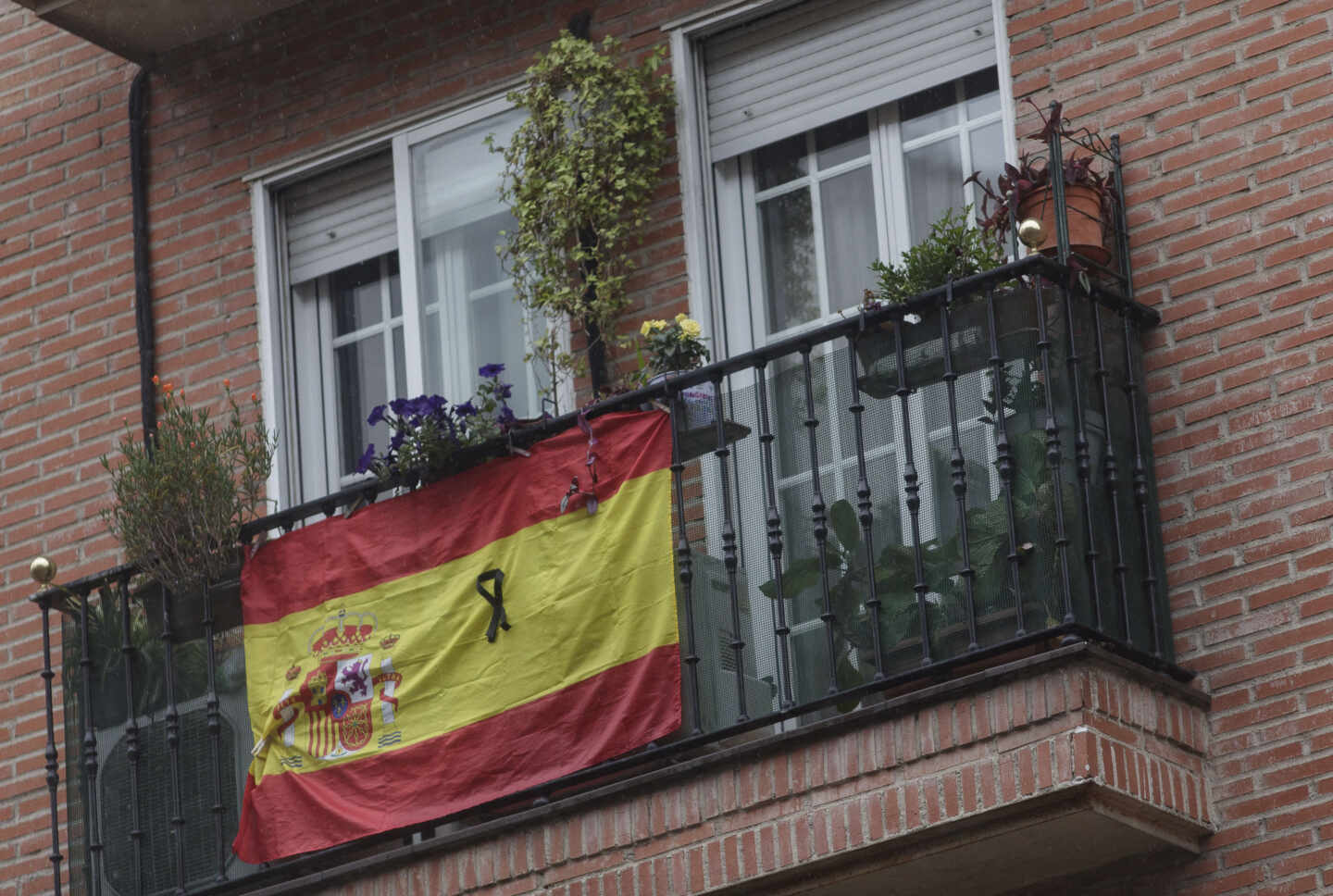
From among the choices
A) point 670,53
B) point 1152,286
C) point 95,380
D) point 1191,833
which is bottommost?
point 1191,833

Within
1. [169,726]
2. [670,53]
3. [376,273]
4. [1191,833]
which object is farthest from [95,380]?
[1191,833]

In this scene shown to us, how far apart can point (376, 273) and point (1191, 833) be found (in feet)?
15.0

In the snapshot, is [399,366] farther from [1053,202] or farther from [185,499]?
[1053,202]

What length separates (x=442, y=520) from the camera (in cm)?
945

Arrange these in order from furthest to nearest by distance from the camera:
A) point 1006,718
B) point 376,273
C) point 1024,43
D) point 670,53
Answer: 1. point 376,273
2. point 670,53
3. point 1024,43
4. point 1006,718

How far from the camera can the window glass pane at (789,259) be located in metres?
10.1

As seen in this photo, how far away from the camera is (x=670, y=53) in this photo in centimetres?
1042

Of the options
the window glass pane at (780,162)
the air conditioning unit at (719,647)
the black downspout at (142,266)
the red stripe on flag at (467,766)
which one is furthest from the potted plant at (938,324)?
the black downspout at (142,266)

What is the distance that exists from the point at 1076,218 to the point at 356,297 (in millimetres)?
3619

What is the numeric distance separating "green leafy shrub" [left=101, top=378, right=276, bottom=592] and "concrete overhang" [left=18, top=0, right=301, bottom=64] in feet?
6.46

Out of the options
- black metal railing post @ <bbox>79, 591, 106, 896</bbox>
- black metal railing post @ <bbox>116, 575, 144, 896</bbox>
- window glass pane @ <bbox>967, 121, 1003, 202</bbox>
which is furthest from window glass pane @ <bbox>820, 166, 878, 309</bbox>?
black metal railing post @ <bbox>79, 591, 106, 896</bbox>

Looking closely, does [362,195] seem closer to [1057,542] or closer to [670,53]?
[670,53]

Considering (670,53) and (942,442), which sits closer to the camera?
(942,442)

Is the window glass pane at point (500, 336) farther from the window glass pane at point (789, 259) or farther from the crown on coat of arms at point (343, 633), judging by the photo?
the crown on coat of arms at point (343, 633)
